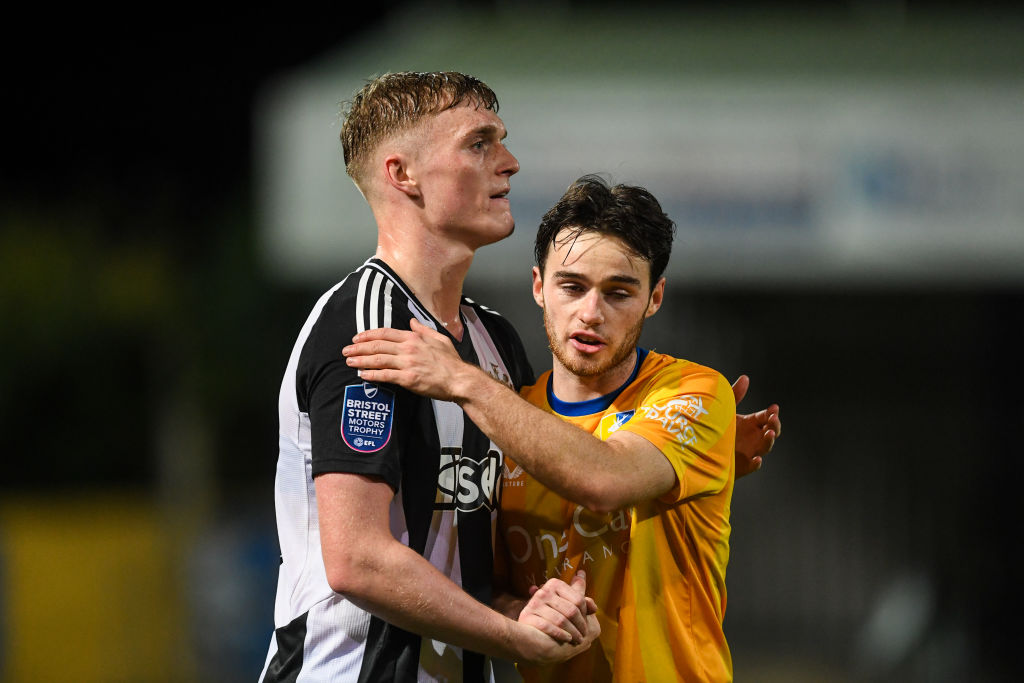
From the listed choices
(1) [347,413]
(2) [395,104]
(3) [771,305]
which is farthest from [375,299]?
(3) [771,305]

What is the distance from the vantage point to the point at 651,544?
3.17m

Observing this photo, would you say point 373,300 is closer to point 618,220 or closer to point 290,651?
point 618,220

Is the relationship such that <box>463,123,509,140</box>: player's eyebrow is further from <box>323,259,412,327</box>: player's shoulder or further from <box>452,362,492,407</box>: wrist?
<box>452,362,492,407</box>: wrist

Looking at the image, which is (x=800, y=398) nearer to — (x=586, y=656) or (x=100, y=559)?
(x=100, y=559)

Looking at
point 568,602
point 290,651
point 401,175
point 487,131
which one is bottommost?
point 290,651

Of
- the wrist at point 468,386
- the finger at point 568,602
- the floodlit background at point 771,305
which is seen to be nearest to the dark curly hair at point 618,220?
the wrist at point 468,386

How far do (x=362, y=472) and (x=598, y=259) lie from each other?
37.9 inches

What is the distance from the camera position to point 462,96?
3.21m

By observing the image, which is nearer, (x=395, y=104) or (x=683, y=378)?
(x=395, y=104)

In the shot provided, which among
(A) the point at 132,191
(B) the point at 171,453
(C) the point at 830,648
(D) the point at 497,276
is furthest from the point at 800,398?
(A) the point at 132,191

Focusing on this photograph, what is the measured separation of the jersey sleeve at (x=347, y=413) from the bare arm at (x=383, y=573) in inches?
1.5

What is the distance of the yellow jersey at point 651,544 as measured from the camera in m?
3.13

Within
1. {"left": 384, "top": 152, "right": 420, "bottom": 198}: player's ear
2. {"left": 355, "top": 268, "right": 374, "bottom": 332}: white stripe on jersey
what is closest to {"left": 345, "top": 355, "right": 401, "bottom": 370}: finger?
{"left": 355, "top": 268, "right": 374, "bottom": 332}: white stripe on jersey

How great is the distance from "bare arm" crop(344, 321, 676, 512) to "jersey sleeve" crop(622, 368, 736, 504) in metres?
0.21
